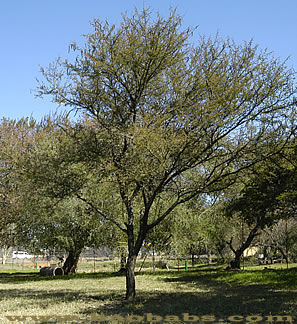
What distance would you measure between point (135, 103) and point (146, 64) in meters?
1.11

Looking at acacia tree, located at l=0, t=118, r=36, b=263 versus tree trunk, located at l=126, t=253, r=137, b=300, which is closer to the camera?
tree trunk, located at l=126, t=253, r=137, b=300

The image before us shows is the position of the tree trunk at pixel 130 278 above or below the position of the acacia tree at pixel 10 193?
below

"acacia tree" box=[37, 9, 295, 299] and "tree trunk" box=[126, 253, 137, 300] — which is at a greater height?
"acacia tree" box=[37, 9, 295, 299]

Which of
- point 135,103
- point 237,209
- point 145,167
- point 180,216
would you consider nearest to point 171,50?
point 135,103

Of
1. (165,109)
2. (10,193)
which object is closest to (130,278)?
(165,109)

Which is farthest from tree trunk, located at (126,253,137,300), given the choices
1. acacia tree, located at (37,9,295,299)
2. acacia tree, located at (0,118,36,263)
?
acacia tree, located at (0,118,36,263)

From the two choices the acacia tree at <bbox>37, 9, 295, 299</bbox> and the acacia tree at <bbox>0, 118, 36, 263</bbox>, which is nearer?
the acacia tree at <bbox>37, 9, 295, 299</bbox>

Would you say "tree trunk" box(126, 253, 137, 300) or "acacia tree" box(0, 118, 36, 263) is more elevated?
"acacia tree" box(0, 118, 36, 263)

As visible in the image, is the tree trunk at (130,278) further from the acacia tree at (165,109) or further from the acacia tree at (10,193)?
the acacia tree at (10,193)

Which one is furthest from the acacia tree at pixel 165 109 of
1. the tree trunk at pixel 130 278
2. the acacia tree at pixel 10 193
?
the acacia tree at pixel 10 193

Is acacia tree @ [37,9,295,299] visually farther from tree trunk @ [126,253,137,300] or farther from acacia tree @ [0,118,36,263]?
acacia tree @ [0,118,36,263]

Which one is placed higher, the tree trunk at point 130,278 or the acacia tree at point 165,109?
the acacia tree at point 165,109

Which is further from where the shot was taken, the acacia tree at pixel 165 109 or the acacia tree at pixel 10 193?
the acacia tree at pixel 10 193

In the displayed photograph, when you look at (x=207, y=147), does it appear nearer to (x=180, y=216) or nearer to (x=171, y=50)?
(x=171, y=50)
